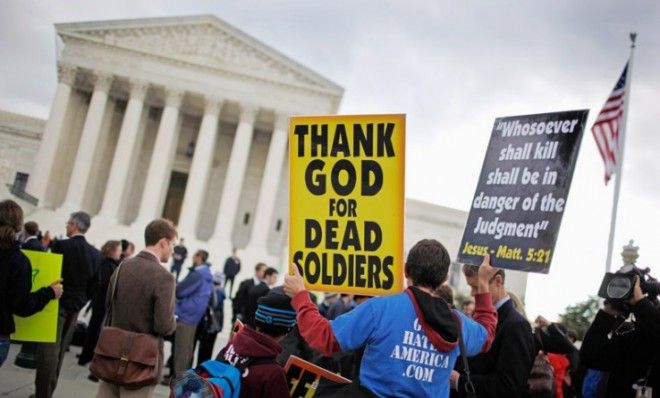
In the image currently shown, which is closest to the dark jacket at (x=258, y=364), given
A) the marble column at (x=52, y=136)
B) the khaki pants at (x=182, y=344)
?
the khaki pants at (x=182, y=344)

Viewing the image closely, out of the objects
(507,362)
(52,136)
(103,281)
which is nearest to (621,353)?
(507,362)

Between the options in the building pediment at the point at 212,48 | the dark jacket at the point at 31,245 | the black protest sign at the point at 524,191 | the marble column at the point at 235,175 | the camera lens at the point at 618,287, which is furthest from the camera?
the building pediment at the point at 212,48

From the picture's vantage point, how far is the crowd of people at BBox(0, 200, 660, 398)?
2.98 m

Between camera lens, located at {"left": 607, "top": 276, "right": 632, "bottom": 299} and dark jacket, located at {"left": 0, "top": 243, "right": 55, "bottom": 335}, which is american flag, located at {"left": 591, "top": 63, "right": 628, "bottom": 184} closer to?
camera lens, located at {"left": 607, "top": 276, "right": 632, "bottom": 299}

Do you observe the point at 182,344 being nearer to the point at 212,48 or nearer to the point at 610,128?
the point at 610,128

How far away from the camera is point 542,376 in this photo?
182 inches

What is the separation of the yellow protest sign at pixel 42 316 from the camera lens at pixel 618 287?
15.4 ft

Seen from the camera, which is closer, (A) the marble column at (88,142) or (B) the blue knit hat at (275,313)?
(B) the blue knit hat at (275,313)

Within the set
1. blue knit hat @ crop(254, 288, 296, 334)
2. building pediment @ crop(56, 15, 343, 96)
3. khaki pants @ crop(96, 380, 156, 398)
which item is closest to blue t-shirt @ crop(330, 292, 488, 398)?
blue knit hat @ crop(254, 288, 296, 334)

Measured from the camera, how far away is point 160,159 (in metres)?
35.2

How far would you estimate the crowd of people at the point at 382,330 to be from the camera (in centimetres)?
298

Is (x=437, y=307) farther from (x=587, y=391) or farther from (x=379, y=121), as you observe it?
(x=587, y=391)

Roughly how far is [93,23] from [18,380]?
31.6m

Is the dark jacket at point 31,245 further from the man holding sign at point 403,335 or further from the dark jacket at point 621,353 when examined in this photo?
the dark jacket at point 621,353
